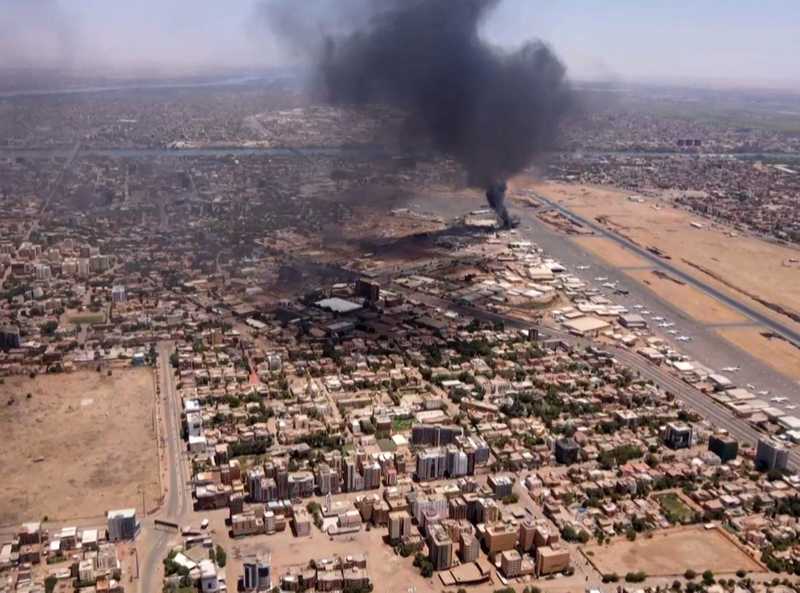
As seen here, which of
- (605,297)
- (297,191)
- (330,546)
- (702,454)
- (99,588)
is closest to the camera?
(99,588)

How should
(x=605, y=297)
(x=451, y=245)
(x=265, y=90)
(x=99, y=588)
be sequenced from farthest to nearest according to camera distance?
(x=265, y=90)
(x=451, y=245)
(x=605, y=297)
(x=99, y=588)

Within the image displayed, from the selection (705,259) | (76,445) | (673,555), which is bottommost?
(705,259)

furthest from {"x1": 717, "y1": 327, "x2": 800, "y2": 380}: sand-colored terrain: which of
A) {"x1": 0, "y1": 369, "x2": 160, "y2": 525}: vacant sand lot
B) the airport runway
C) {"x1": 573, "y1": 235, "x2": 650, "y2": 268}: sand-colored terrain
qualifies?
{"x1": 0, "y1": 369, "x2": 160, "y2": 525}: vacant sand lot

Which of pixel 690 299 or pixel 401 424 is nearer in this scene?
pixel 401 424

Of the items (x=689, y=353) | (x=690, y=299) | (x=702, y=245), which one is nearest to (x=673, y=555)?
(x=689, y=353)

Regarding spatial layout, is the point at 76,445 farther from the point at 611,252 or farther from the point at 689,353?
the point at 611,252

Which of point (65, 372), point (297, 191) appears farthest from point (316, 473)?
point (297, 191)

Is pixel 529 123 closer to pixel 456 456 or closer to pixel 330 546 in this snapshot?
pixel 456 456
